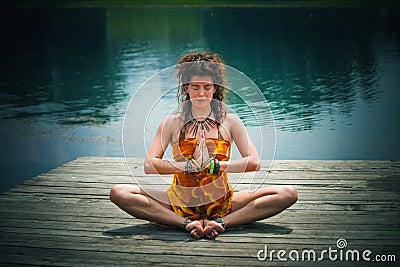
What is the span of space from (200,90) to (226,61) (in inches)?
621

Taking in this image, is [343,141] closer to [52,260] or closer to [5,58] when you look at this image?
[52,260]

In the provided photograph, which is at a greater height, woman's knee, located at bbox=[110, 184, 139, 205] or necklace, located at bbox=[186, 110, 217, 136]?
necklace, located at bbox=[186, 110, 217, 136]

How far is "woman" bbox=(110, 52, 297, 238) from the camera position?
4.24m

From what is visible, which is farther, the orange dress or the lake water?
the lake water

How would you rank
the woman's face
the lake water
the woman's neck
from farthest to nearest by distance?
the lake water < the woman's neck < the woman's face

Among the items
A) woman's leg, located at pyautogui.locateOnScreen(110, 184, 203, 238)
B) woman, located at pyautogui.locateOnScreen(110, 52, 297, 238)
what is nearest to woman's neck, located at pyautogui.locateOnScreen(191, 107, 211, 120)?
woman, located at pyautogui.locateOnScreen(110, 52, 297, 238)

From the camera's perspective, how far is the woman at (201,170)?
424 cm

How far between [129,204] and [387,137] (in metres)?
7.11

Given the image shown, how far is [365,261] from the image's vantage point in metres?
3.82

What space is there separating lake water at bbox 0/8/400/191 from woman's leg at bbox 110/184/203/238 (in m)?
4.31

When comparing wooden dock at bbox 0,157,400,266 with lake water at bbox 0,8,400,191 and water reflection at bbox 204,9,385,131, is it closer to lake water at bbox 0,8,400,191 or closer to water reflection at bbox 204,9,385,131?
lake water at bbox 0,8,400,191

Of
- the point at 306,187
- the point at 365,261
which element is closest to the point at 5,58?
Answer: the point at 306,187

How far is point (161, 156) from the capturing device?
4.28 meters

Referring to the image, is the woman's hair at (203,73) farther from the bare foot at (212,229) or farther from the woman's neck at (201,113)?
the bare foot at (212,229)
